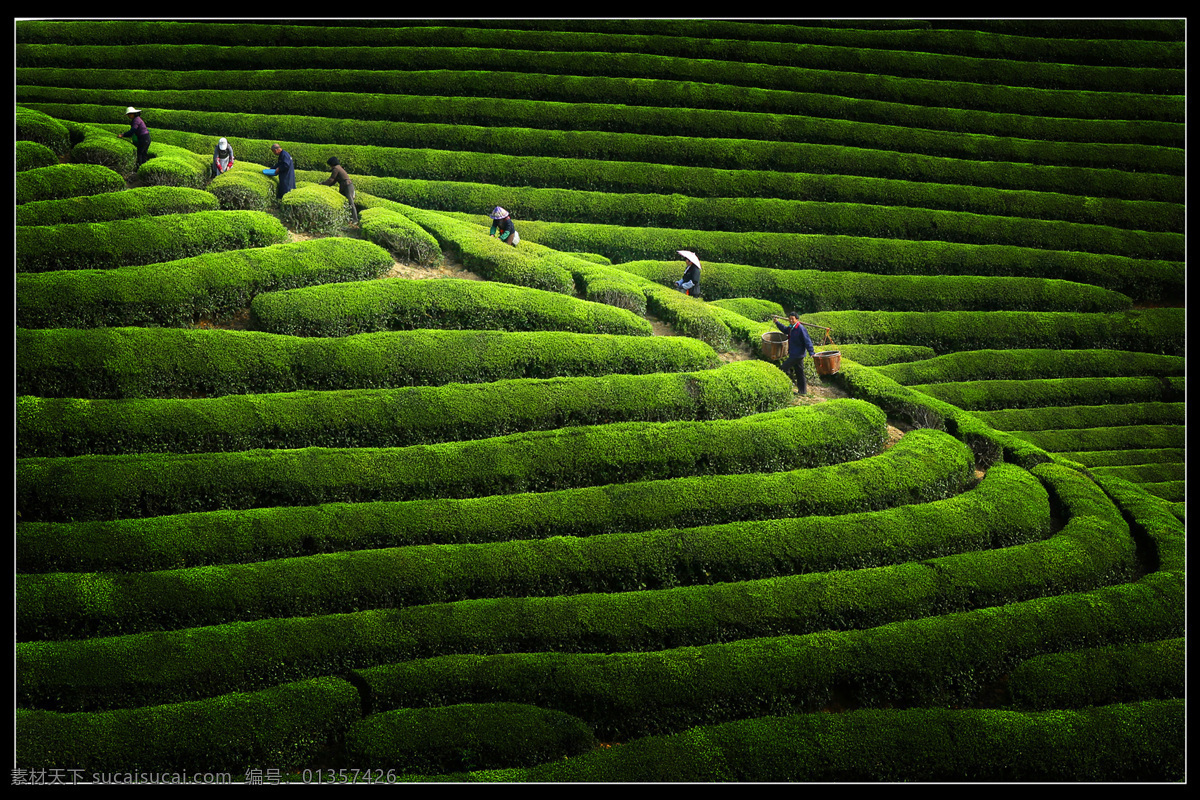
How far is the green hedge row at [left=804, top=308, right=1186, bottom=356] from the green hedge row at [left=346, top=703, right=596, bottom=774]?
45.0 feet

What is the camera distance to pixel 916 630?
1295 centimetres

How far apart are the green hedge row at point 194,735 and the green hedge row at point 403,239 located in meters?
10.1

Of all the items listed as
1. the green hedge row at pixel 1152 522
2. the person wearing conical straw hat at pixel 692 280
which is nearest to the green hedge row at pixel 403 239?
the person wearing conical straw hat at pixel 692 280

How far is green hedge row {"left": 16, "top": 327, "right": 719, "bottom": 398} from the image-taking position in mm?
14164

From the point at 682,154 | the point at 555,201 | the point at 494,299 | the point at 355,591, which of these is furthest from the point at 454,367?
the point at 682,154

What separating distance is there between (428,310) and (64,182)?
7.48 meters

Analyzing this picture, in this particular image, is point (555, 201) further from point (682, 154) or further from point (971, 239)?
point (971, 239)

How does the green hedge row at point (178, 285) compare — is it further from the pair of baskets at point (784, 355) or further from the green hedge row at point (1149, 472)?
the green hedge row at point (1149, 472)

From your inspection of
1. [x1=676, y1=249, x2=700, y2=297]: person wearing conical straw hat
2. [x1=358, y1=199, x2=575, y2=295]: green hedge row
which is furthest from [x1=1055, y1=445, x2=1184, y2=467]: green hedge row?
[x1=358, y1=199, x2=575, y2=295]: green hedge row

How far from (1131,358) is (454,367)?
17045mm

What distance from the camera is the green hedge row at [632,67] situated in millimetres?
30000

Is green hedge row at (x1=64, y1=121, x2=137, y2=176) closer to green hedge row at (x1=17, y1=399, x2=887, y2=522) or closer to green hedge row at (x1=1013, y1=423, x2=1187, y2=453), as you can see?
green hedge row at (x1=17, y1=399, x2=887, y2=522)

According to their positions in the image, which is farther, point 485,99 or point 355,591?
point 485,99

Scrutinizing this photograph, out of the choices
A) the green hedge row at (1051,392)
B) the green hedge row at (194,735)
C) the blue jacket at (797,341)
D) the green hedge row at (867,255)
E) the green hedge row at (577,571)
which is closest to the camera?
the green hedge row at (194,735)
